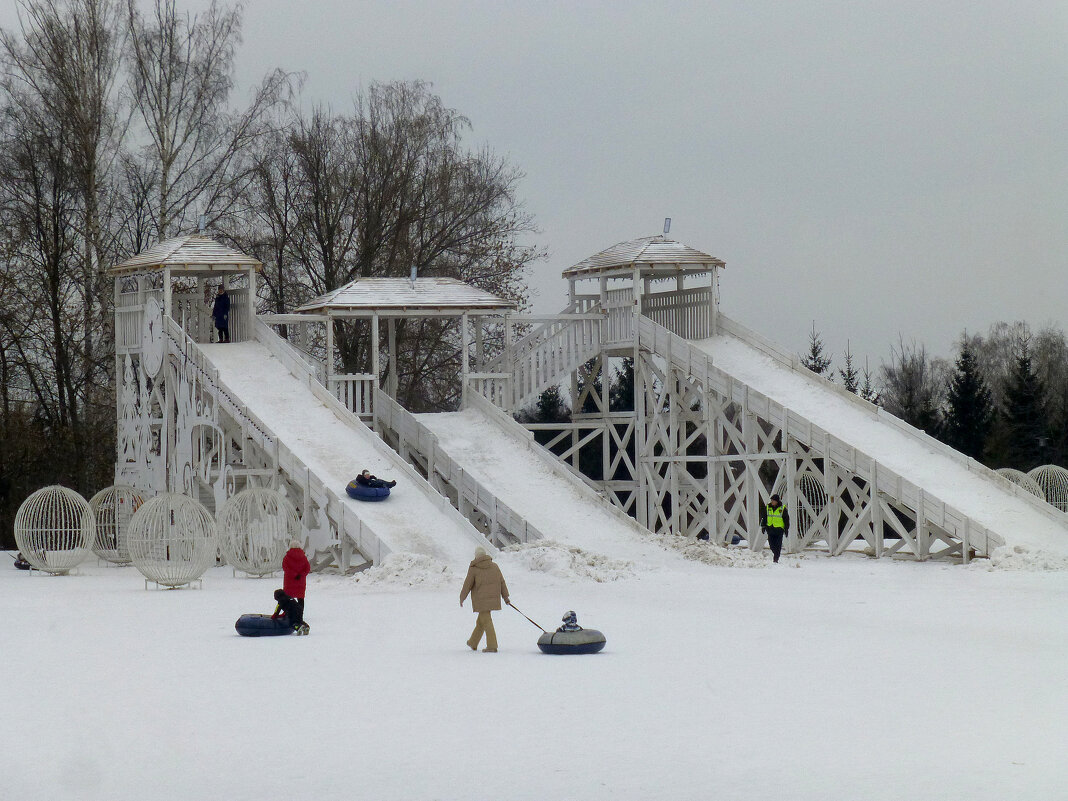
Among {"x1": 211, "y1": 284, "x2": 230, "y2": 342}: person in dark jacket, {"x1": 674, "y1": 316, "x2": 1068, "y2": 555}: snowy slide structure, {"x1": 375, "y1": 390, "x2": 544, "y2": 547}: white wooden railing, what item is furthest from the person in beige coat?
{"x1": 211, "y1": 284, "x2": 230, "y2": 342}: person in dark jacket

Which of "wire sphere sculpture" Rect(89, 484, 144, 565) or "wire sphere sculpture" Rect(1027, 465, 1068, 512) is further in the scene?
"wire sphere sculpture" Rect(1027, 465, 1068, 512)

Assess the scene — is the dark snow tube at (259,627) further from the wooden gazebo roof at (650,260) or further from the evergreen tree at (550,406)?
the evergreen tree at (550,406)

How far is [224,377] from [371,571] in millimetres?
7754

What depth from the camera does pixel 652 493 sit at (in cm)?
3316

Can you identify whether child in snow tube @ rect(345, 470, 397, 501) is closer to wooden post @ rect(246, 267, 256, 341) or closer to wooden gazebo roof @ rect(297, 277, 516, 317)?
wooden gazebo roof @ rect(297, 277, 516, 317)

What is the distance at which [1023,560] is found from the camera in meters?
23.1

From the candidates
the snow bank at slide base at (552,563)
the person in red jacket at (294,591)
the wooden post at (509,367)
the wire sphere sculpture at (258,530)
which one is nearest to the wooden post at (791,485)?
the snow bank at slide base at (552,563)

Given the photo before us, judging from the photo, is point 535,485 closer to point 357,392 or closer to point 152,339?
point 357,392

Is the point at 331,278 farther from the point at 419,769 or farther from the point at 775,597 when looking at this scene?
the point at 419,769

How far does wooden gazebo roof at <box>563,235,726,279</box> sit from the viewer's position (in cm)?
3269

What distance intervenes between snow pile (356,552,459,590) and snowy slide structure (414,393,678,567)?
3.46 metres

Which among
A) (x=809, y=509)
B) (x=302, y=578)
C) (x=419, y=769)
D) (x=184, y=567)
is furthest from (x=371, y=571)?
(x=419, y=769)

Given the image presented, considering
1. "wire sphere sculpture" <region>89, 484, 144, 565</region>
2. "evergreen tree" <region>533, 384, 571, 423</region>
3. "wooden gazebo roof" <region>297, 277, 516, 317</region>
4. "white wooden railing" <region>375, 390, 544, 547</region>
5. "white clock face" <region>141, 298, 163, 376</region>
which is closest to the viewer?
"white wooden railing" <region>375, 390, 544, 547</region>

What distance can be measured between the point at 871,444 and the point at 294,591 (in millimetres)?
13409
